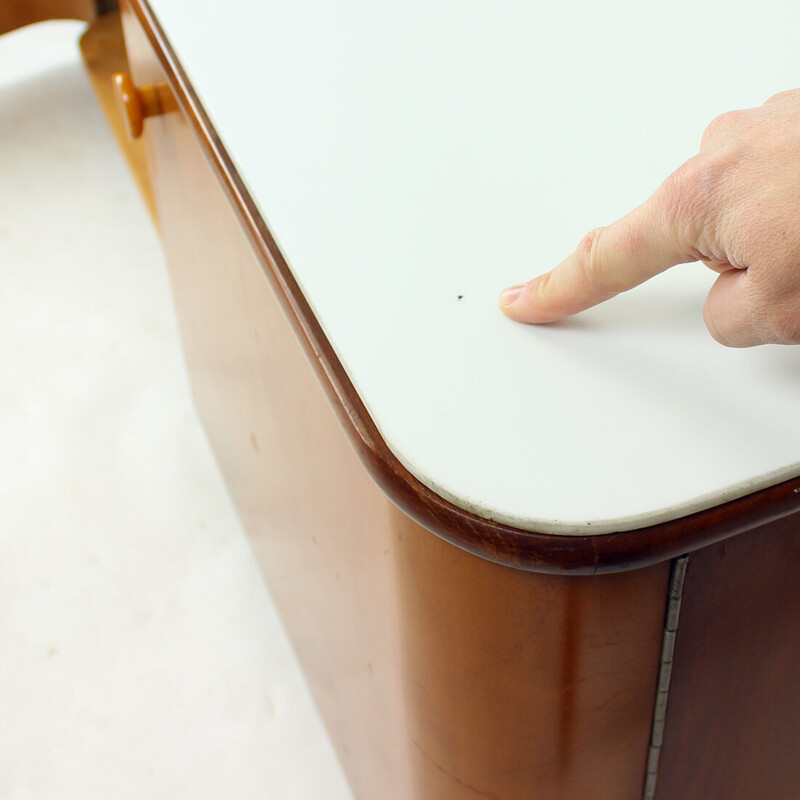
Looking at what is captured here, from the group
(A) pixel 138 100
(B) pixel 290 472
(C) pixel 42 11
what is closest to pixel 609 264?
(B) pixel 290 472

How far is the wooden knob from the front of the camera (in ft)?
2.43

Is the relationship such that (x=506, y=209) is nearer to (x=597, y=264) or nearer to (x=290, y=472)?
(x=597, y=264)

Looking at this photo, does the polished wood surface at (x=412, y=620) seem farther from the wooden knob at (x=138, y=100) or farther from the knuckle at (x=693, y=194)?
the knuckle at (x=693, y=194)

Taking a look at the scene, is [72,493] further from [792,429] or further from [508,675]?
[792,429]

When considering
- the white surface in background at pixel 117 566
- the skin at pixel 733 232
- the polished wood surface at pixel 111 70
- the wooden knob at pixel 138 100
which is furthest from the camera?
the polished wood surface at pixel 111 70

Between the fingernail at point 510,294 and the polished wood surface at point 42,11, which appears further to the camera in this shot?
the polished wood surface at point 42,11

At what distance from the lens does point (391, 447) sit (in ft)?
1.34

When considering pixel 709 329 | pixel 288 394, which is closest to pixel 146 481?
pixel 288 394

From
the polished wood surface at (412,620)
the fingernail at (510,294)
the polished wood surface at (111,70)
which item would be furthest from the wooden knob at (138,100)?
the polished wood surface at (111,70)

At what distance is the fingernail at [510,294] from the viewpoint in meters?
0.45

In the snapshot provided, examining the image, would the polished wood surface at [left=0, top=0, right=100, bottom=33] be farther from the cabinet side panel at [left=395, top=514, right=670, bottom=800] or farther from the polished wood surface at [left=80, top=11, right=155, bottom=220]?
the cabinet side panel at [left=395, top=514, right=670, bottom=800]

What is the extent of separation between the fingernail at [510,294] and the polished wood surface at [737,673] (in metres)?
0.14

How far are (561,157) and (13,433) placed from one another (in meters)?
0.95

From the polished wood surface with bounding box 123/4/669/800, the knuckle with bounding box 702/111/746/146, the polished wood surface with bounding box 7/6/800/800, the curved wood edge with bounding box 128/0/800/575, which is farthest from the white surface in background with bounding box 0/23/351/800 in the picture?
the knuckle with bounding box 702/111/746/146
